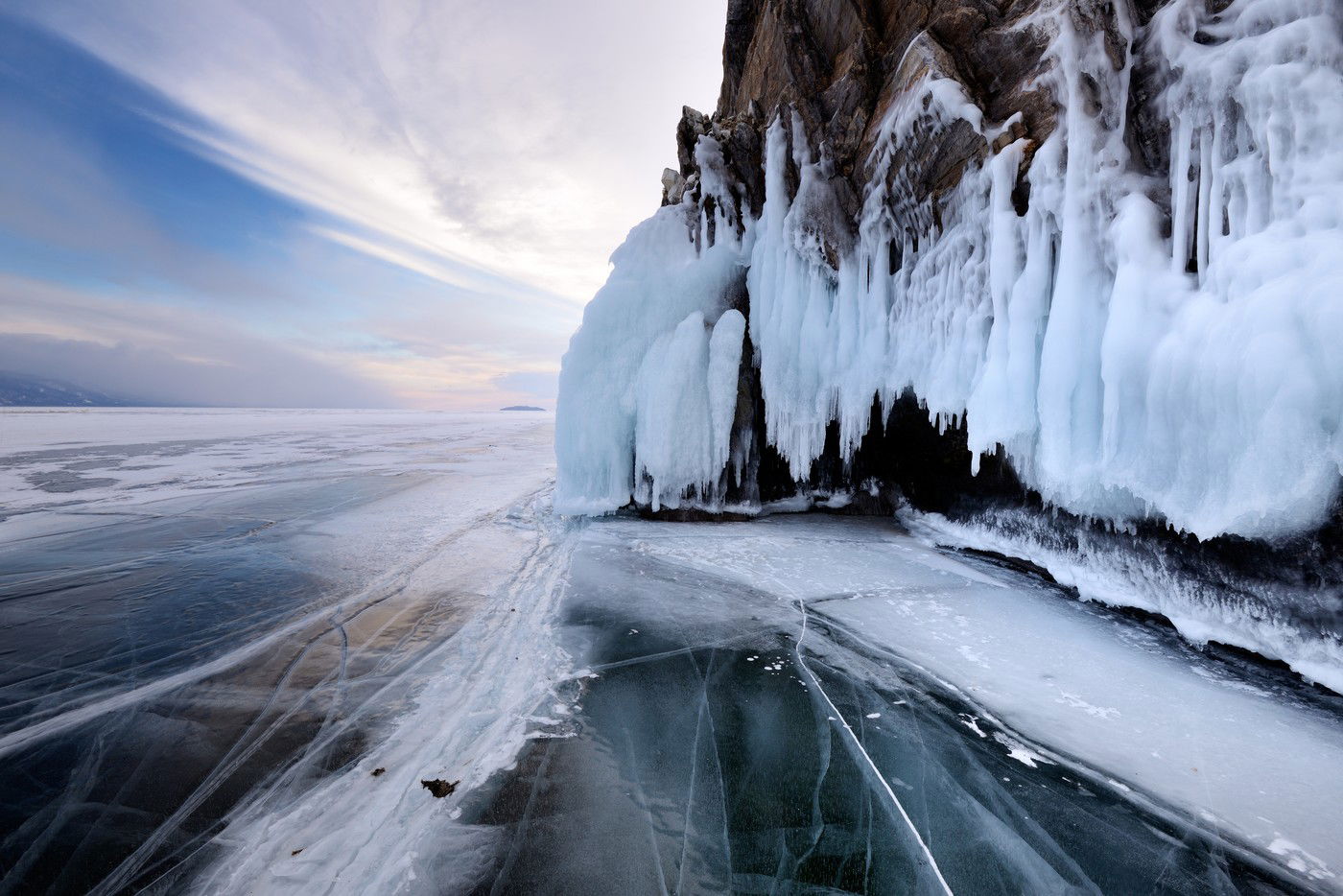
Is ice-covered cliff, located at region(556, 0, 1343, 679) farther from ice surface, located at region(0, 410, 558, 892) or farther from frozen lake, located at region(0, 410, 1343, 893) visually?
ice surface, located at region(0, 410, 558, 892)

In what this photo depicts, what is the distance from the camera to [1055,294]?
4508 millimetres

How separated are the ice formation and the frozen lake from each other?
1.55 m

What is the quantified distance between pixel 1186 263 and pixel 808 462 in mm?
4841

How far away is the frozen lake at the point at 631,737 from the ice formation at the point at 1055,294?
1.55 meters

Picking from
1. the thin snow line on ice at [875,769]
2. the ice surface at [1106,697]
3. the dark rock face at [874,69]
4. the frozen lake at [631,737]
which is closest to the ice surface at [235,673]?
the frozen lake at [631,737]

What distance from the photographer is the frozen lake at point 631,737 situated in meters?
1.86

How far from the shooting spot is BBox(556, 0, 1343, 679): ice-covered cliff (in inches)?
120

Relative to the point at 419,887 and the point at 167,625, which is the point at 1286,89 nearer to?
the point at 419,887

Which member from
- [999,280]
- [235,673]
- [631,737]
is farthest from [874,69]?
[235,673]

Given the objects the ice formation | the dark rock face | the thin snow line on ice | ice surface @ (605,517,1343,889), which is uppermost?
the dark rock face

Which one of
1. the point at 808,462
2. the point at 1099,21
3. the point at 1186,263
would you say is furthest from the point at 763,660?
the point at 1099,21

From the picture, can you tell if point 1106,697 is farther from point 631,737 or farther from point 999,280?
point 999,280

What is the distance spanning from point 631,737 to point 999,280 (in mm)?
5580

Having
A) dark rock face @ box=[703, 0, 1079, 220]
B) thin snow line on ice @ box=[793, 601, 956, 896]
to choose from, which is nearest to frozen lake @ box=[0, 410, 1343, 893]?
thin snow line on ice @ box=[793, 601, 956, 896]
